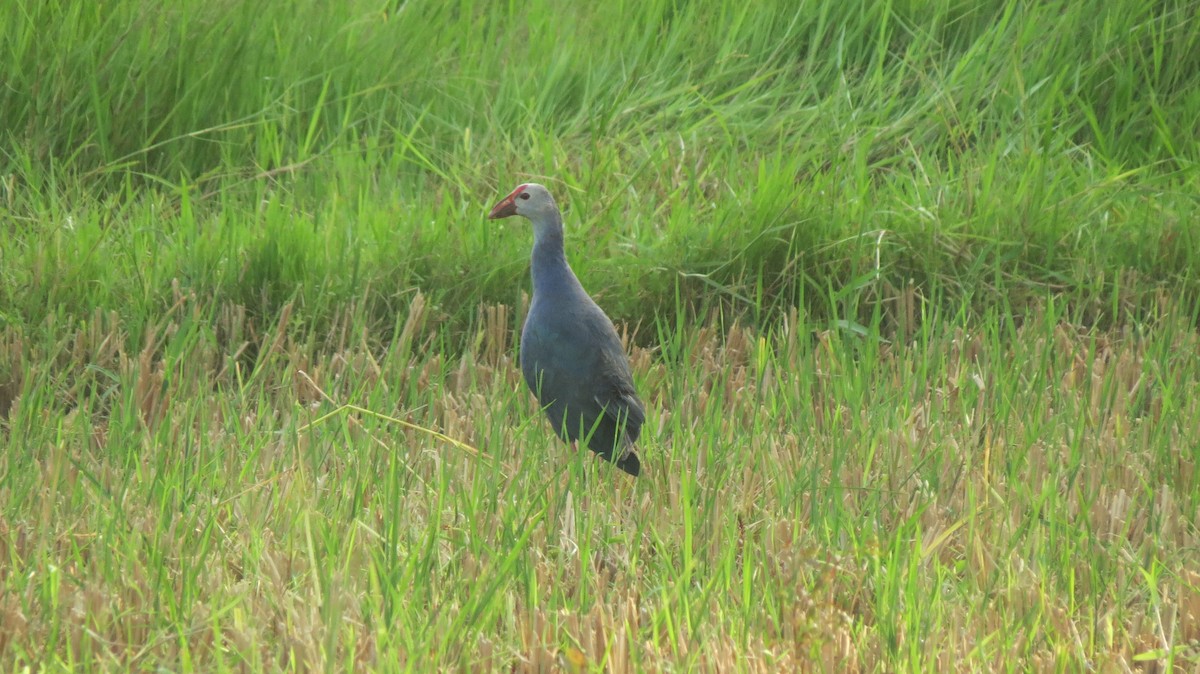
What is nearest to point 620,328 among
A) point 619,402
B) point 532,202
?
point 532,202

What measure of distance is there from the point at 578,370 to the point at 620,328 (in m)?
1.25

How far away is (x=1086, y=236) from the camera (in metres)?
5.43

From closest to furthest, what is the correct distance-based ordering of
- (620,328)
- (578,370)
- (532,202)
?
1. (578,370)
2. (532,202)
3. (620,328)

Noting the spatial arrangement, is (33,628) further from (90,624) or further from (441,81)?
(441,81)

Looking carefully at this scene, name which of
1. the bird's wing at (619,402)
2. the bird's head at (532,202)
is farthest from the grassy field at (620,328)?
the bird's head at (532,202)

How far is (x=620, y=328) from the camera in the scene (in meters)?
5.06

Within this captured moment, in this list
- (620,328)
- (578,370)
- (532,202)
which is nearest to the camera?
(578,370)

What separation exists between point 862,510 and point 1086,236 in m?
2.53

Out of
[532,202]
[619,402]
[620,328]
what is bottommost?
[620,328]

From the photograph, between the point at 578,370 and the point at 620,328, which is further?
the point at 620,328

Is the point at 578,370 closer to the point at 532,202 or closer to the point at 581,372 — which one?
the point at 581,372

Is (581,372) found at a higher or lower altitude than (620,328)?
higher

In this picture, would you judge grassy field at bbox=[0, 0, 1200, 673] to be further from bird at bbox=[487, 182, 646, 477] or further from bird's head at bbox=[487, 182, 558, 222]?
bird's head at bbox=[487, 182, 558, 222]

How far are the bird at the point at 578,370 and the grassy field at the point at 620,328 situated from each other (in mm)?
99
